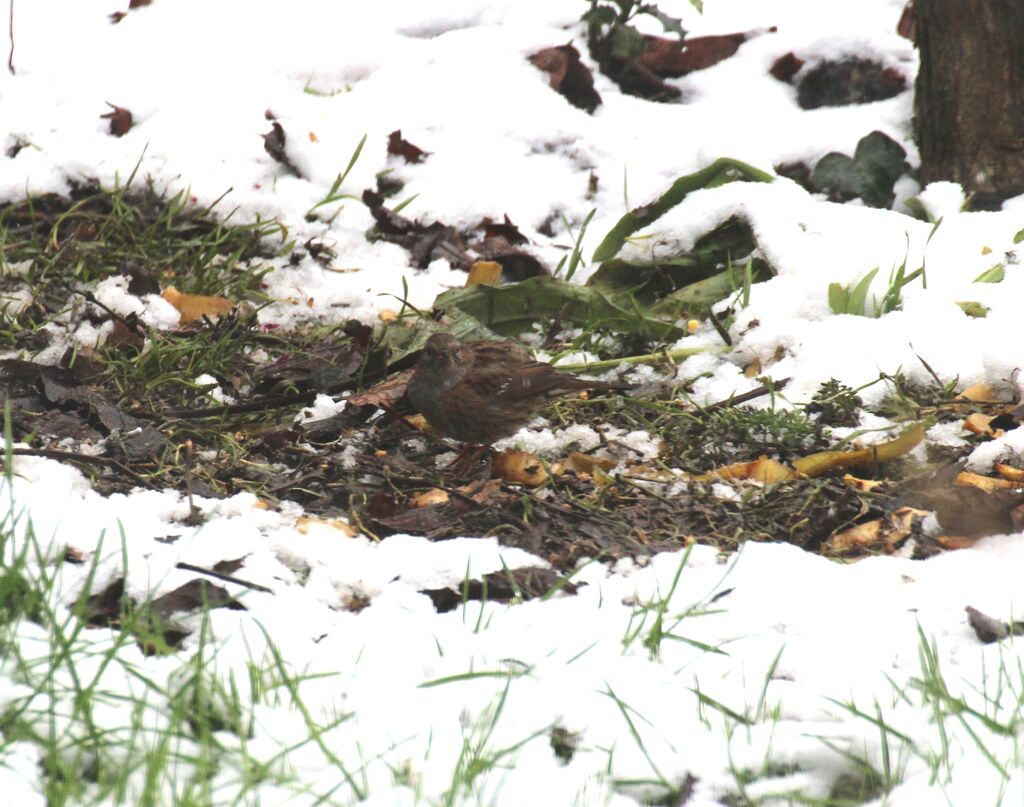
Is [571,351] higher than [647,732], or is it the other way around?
[647,732]

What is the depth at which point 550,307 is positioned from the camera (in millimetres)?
A: 4941

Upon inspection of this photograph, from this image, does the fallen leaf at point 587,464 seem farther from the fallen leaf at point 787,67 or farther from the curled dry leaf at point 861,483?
the fallen leaf at point 787,67

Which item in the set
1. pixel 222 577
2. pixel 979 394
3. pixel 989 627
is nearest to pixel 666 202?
pixel 979 394

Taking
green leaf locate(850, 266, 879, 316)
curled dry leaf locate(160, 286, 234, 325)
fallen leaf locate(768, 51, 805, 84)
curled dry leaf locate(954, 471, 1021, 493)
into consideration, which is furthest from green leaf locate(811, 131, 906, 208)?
curled dry leaf locate(160, 286, 234, 325)

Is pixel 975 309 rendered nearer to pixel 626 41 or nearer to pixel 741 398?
pixel 741 398

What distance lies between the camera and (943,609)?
305 centimetres

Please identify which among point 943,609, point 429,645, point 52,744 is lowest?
point 943,609

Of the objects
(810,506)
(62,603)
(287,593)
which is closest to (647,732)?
(287,593)

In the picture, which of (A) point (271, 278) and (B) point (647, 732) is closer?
(B) point (647, 732)

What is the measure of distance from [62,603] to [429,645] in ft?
2.54

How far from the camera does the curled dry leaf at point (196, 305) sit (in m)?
4.86

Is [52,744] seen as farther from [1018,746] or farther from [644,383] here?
[644,383]

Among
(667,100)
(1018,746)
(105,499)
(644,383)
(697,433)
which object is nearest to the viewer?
(1018,746)

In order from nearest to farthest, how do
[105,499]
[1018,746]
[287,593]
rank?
[1018,746] → [287,593] → [105,499]
